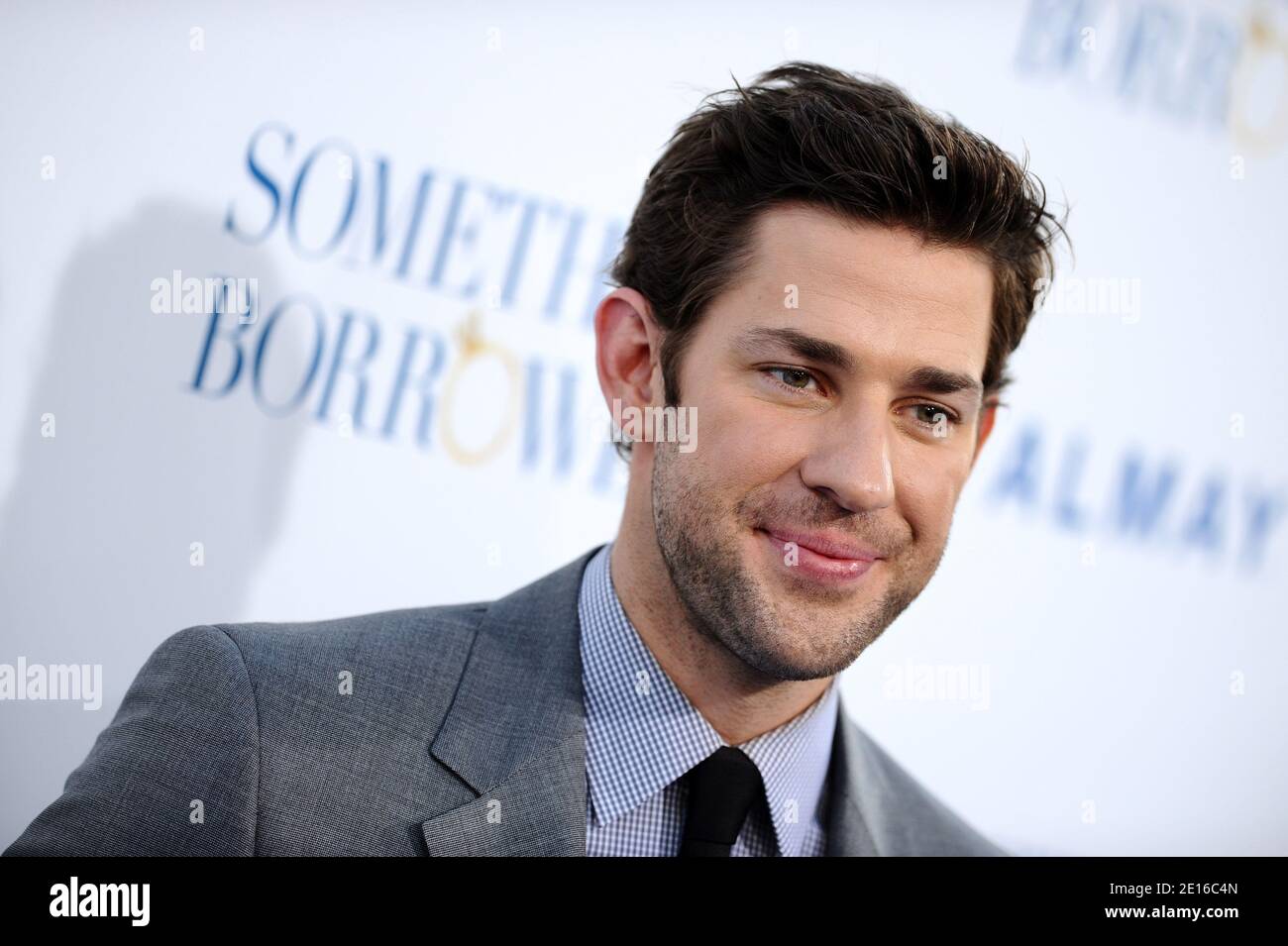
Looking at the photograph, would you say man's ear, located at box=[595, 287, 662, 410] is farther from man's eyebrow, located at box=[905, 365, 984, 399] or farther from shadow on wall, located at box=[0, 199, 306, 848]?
shadow on wall, located at box=[0, 199, 306, 848]

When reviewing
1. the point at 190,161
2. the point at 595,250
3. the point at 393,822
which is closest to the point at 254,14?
the point at 190,161

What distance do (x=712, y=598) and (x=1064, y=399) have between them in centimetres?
151

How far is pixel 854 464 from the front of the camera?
157 cm

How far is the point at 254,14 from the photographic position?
253 centimetres

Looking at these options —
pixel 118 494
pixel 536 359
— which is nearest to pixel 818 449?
pixel 536 359

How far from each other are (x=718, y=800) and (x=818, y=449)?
513 mm

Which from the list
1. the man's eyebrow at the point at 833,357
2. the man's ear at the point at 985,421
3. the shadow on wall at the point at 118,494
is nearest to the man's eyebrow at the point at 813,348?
the man's eyebrow at the point at 833,357

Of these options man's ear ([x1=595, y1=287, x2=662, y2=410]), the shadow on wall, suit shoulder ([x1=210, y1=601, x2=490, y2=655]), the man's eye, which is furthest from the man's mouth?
the shadow on wall

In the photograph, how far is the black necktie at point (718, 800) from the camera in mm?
1642

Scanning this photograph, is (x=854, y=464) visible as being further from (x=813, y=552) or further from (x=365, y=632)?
(x=365, y=632)

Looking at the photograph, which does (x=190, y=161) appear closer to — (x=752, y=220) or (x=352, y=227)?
(x=352, y=227)

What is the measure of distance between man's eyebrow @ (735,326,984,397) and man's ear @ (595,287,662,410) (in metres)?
0.22

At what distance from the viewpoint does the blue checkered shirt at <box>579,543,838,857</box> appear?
1.64m

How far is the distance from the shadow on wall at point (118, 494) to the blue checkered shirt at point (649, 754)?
39.9 inches
